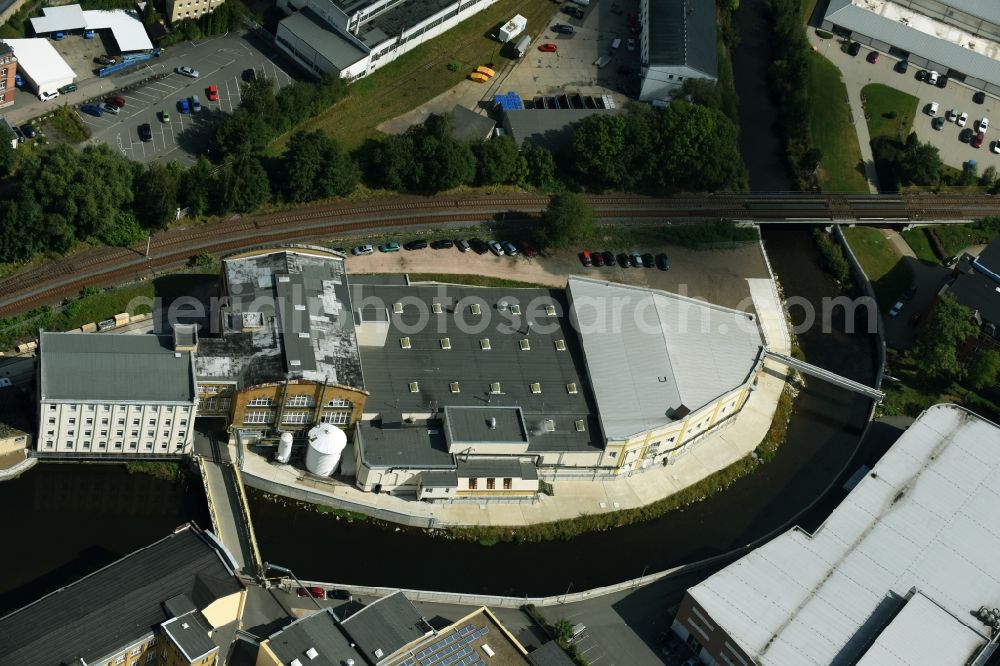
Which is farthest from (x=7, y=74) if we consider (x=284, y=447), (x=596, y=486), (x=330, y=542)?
(x=596, y=486)

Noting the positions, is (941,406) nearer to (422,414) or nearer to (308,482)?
(422,414)

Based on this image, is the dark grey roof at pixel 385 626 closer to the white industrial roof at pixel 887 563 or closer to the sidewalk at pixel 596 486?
the sidewalk at pixel 596 486

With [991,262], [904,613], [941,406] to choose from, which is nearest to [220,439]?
[904,613]

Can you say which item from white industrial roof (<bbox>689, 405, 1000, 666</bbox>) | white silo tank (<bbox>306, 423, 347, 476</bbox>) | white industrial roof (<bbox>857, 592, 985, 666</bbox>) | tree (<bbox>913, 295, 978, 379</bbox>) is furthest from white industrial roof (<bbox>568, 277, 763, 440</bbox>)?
white industrial roof (<bbox>857, 592, 985, 666</bbox>)

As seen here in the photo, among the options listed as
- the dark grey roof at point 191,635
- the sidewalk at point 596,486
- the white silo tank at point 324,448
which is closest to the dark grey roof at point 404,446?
the white silo tank at point 324,448

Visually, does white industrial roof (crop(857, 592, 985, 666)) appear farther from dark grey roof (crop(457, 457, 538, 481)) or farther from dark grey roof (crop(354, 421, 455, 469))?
dark grey roof (crop(354, 421, 455, 469))

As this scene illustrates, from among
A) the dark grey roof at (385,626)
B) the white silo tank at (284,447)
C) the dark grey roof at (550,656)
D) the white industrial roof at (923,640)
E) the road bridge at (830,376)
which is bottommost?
the dark grey roof at (385,626)
